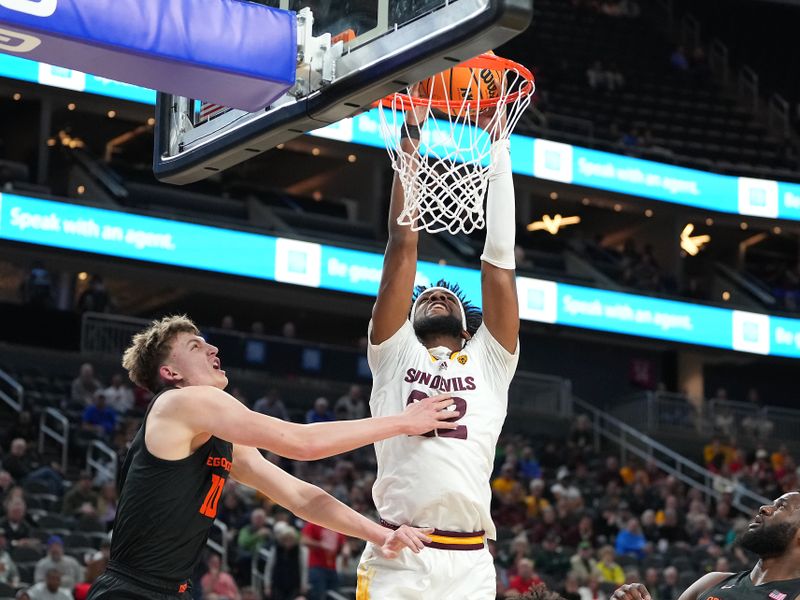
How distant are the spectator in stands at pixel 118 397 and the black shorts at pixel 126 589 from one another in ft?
44.1

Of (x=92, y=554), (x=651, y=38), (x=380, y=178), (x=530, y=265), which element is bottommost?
(x=92, y=554)

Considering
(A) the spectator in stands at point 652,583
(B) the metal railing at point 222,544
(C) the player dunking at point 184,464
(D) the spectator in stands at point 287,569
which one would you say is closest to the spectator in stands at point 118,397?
(B) the metal railing at point 222,544

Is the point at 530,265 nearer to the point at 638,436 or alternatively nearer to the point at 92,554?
the point at 638,436

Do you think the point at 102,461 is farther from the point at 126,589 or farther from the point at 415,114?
the point at 126,589

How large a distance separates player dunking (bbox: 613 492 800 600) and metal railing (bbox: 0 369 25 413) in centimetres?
1380

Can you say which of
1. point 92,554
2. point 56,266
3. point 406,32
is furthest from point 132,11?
point 56,266

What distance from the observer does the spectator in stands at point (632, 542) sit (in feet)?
58.0

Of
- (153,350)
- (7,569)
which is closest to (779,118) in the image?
(7,569)

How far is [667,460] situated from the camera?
2569cm

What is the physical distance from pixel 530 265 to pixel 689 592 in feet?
66.0

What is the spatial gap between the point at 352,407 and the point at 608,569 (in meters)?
5.68

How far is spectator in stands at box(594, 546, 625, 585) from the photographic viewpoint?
620 inches

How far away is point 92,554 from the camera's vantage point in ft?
42.7

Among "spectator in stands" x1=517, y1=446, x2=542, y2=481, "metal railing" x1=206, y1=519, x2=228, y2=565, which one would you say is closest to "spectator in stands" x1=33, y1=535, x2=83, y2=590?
"metal railing" x1=206, y1=519, x2=228, y2=565
